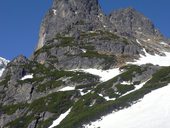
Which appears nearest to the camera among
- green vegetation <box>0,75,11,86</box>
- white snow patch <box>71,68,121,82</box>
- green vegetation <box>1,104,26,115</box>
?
green vegetation <box>1,104,26,115</box>

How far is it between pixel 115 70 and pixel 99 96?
152 ft

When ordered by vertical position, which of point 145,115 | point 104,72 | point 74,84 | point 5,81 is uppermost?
point 5,81

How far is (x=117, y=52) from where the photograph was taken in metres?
197

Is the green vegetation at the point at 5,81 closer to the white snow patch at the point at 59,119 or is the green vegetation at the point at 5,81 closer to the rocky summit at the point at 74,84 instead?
the rocky summit at the point at 74,84

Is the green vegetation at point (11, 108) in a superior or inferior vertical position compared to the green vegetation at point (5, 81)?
inferior

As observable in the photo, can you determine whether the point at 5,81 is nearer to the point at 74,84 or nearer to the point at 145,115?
the point at 74,84

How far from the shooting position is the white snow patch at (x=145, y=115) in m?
78.8

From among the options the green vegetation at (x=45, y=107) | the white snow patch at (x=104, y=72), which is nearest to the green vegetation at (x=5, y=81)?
the green vegetation at (x=45, y=107)

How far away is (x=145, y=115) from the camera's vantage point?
8481 cm

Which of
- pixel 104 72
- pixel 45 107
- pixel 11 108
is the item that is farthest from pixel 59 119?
pixel 104 72

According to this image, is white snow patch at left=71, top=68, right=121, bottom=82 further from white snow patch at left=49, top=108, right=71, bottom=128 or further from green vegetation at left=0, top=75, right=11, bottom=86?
white snow patch at left=49, top=108, right=71, bottom=128

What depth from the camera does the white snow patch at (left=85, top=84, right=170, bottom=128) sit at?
78.8m

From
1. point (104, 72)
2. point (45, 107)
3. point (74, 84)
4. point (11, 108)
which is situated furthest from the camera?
point (104, 72)

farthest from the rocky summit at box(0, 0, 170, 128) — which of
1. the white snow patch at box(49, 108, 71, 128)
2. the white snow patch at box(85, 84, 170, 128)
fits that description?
the white snow patch at box(85, 84, 170, 128)
